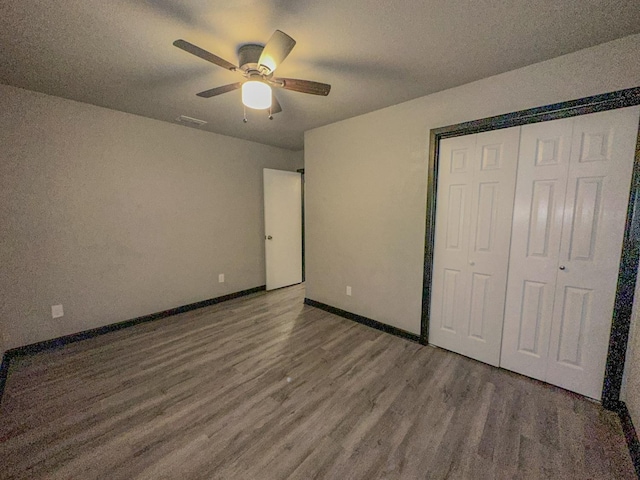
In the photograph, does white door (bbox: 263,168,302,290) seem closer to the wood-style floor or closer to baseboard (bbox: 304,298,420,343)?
baseboard (bbox: 304,298,420,343)

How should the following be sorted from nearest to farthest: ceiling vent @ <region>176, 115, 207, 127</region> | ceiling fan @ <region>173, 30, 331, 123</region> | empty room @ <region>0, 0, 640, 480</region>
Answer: empty room @ <region>0, 0, 640, 480</region>, ceiling fan @ <region>173, 30, 331, 123</region>, ceiling vent @ <region>176, 115, 207, 127</region>

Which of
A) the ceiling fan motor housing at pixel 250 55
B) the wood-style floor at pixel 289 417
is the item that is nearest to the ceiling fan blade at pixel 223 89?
the ceiling fan motor housing at pixel 250 55

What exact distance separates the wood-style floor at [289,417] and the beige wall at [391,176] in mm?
518

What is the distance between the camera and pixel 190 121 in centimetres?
316

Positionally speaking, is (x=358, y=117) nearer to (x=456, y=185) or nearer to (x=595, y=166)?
(x=456, y=185)

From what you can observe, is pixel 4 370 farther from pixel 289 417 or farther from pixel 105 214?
pixel 289 417

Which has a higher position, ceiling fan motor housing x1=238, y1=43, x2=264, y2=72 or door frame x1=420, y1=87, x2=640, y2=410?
ceiling fan motor housing x1=238, y1=43, x2=264, y2=72

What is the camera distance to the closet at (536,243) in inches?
Result: 69.3

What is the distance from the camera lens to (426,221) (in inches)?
100.0

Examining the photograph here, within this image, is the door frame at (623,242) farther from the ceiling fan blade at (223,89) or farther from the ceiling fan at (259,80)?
the ceiling fan blade at (223,89)

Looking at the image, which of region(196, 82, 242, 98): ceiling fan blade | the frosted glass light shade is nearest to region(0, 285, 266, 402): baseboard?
region(196, 82, 242, 98): ceiling fan blade

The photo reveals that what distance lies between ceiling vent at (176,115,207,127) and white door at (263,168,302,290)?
114cm

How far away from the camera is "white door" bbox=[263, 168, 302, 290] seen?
4.27 meters

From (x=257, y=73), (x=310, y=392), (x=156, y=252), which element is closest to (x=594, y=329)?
(x=310, y=392)
